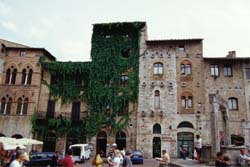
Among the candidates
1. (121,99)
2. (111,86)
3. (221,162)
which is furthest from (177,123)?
(221,162)

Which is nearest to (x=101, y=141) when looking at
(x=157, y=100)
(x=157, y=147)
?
(x=157, y=147)

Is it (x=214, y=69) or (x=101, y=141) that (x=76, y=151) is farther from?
(x=214, y=69)

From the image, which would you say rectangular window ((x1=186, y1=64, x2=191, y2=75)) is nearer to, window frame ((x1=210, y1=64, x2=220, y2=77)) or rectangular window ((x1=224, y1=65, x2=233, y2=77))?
window frame ((x1=210, y1=64, x2=220, y2=77))

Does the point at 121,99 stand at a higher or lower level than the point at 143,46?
lower

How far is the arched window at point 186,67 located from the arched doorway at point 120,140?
9708 millimetres

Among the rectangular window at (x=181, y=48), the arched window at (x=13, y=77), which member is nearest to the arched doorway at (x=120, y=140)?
the rectangular window at (x=181, y=48)

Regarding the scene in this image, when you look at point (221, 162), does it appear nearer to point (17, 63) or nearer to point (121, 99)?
point (121, 99)

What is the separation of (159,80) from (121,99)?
484 cm

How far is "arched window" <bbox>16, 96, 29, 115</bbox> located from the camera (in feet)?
93.7

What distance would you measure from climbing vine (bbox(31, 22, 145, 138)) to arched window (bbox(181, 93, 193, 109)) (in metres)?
5.24

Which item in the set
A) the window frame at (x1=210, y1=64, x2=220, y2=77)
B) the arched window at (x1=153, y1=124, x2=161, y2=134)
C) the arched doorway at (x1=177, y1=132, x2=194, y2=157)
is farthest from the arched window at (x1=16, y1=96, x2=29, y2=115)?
the window frame at (x1=210, y1=64, x2=220, y2=77)

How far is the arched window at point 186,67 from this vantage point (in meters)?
28.2

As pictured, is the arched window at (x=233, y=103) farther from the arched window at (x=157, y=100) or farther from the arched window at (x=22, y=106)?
the arched window at (x=22, y=106)

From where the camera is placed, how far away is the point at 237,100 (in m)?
26.6
